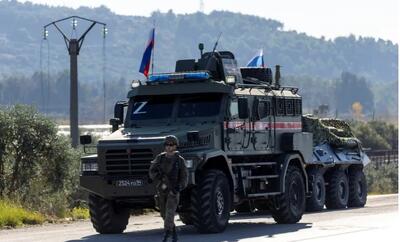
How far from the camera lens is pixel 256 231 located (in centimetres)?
2127

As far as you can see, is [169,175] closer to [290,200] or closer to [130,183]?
[130,183]

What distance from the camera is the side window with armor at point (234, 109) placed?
21.5 m

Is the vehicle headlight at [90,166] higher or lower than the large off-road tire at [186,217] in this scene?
higher

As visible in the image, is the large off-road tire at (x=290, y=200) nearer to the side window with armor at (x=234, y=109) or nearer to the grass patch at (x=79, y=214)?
the side window with armor at (x=234, y=109)

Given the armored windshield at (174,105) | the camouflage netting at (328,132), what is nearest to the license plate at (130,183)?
the armored windshield at (174,105)

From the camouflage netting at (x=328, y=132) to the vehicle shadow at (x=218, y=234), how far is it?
9010mm

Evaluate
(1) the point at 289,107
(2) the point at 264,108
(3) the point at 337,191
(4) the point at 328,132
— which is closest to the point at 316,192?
(3) the point at 337,191

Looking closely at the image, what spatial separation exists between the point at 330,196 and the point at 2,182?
30.1 ft

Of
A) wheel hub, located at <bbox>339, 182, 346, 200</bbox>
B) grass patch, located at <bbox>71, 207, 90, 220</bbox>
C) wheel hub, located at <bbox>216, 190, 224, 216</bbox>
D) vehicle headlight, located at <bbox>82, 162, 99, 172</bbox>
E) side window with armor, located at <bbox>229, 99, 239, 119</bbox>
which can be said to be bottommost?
grass patch, located at <bbox>71, 207, 90, 220</bbox>

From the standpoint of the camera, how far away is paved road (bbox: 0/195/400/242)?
763 inches

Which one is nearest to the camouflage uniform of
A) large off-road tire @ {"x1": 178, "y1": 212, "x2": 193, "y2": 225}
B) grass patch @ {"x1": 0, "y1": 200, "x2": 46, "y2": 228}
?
large off-road tire @ {"x1": 178, "y1": 212, "x2": 193, "y2": 225}

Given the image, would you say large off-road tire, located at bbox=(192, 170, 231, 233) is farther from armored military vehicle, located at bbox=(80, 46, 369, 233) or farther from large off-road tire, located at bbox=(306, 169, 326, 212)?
large off-road tire, located at bbox=(306, 169, 326, 212)

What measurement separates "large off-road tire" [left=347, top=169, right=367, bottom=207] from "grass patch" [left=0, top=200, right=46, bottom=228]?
10.8 metres

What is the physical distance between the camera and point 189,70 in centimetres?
2316
